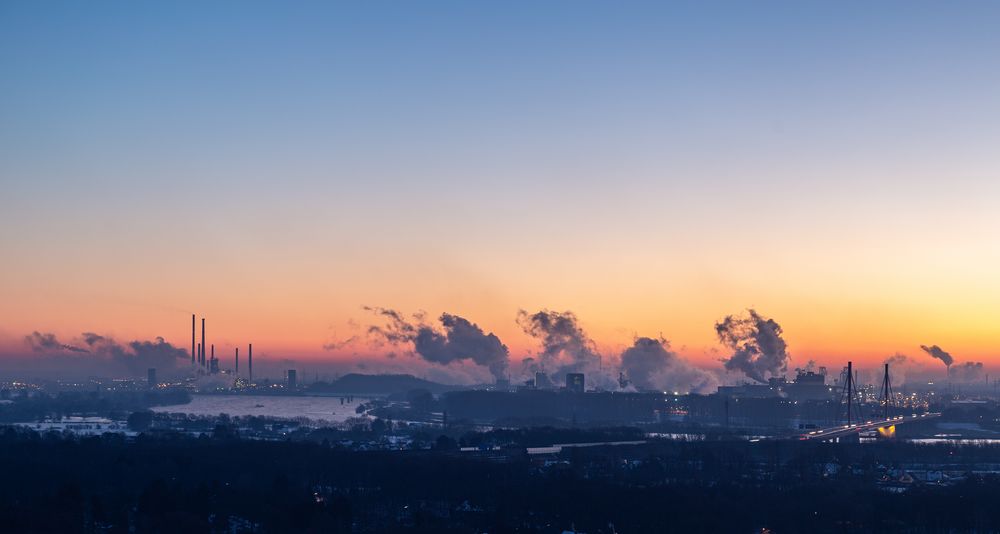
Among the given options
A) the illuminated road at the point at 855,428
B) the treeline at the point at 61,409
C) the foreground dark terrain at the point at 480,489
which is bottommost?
the treeline at the point at 61,409

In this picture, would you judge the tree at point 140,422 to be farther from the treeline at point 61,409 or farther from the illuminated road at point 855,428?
the illuminated road at point 855,428

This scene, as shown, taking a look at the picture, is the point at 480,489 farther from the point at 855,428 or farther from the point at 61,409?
the point at 61,409

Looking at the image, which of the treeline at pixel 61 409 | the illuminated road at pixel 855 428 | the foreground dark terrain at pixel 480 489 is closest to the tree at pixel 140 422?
the treeline at pixel 61 409

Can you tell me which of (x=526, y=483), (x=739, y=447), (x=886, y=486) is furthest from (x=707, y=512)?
(x=739, y=447)

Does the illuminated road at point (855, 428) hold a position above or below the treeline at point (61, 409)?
above

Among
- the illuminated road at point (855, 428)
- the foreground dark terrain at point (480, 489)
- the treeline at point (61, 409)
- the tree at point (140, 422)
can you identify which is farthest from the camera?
the treeline at point (61, 409)

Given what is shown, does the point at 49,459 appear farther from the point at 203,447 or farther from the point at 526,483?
the point at 526,483

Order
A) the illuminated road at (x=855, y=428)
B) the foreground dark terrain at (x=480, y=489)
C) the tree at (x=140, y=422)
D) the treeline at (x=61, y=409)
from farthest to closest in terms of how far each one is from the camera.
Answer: the treeline at (x=61, y=409), the tree at (x=140, y=422), the illuminated road at (x=855, y=428), the foreground dark terrain at (x=480, y=489)
